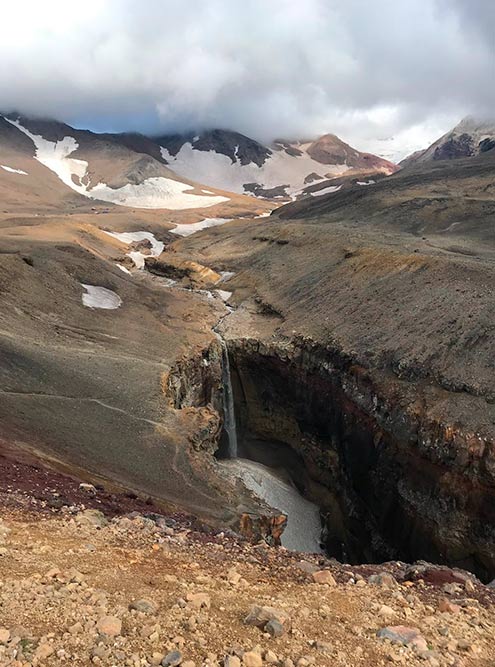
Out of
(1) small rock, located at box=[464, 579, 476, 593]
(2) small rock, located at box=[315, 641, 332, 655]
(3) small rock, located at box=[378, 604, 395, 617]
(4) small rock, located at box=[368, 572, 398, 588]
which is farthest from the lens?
(1) small rock, located at box=[464, 579, 476, 593]

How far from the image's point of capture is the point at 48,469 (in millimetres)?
13633

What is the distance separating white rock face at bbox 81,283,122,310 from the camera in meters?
32.8

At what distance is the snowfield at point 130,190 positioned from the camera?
15488 cm

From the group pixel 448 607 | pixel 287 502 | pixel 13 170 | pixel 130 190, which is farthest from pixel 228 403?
pixel 13 170

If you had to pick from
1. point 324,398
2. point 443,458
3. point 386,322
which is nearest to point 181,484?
point 443,458

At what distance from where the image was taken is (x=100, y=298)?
34188 millimetres

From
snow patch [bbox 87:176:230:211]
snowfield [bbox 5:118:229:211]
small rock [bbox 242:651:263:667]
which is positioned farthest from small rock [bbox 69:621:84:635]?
snow patch [bbox 87:176:230:211]

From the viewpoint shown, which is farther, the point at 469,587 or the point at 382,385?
the point at 382,385

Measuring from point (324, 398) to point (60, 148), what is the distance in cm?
18943

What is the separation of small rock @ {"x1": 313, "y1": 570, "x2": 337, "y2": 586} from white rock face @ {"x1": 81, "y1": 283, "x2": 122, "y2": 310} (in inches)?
1027

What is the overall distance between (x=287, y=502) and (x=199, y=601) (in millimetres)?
19568

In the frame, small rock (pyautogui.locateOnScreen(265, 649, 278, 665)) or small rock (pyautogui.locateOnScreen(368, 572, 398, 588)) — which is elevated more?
small rock (pyautogui.locateOnScreen(265, 649, 278, 665))

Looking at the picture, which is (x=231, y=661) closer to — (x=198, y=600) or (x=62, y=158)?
(x=198, y=600)

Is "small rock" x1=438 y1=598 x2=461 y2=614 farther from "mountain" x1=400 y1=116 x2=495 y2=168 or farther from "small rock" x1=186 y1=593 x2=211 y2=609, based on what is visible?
"mountain" x1=400 y1=116 x2=495 y2=168
